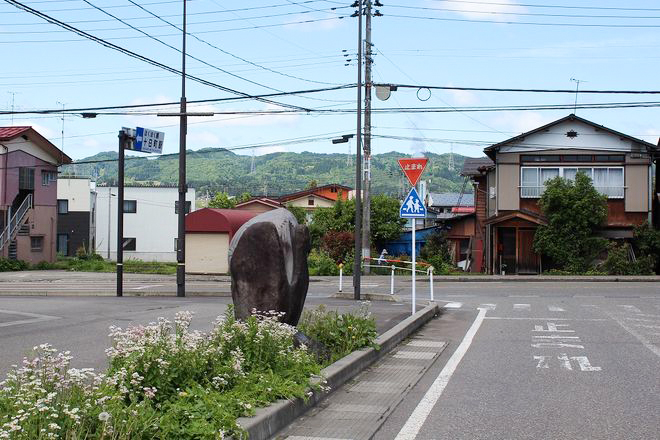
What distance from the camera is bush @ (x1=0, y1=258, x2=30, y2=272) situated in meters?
45.9

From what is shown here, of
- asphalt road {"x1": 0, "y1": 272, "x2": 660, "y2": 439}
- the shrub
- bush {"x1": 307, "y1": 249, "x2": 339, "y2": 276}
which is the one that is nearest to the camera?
asphalt road {"x1": 0, "y1": 272, "x2": 660, "y2": 439}

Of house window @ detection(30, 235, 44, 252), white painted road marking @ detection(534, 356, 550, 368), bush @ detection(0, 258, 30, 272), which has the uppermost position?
house window @ detection(30, 235, 44, 252)

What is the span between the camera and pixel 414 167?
15383 mm

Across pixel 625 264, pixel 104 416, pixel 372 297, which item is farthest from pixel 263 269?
pixel 625 264

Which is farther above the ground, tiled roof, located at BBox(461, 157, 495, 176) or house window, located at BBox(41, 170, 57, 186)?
tiled roof, located at BBox(461, 157, 495, 176)

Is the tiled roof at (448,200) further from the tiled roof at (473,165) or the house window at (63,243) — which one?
the house window at (63,243)

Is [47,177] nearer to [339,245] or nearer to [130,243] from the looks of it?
[130,243]

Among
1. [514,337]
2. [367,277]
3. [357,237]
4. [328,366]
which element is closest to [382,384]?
[328,366]

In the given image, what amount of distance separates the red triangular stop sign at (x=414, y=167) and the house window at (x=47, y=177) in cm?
4250

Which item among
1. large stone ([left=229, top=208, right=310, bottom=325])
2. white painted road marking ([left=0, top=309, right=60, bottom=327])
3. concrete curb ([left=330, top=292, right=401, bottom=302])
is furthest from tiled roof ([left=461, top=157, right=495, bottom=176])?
large stone ([left=229, top=208, right=310, bottom=325])

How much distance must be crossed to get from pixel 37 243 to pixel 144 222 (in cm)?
1839

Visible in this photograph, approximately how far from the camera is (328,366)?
29.9ft

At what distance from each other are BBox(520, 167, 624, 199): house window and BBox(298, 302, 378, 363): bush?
28.6 meters

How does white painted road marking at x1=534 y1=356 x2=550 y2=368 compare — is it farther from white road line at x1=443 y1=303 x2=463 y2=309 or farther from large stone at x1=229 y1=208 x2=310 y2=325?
white road line at x1=443 y1=303 x2=463 y2=309
